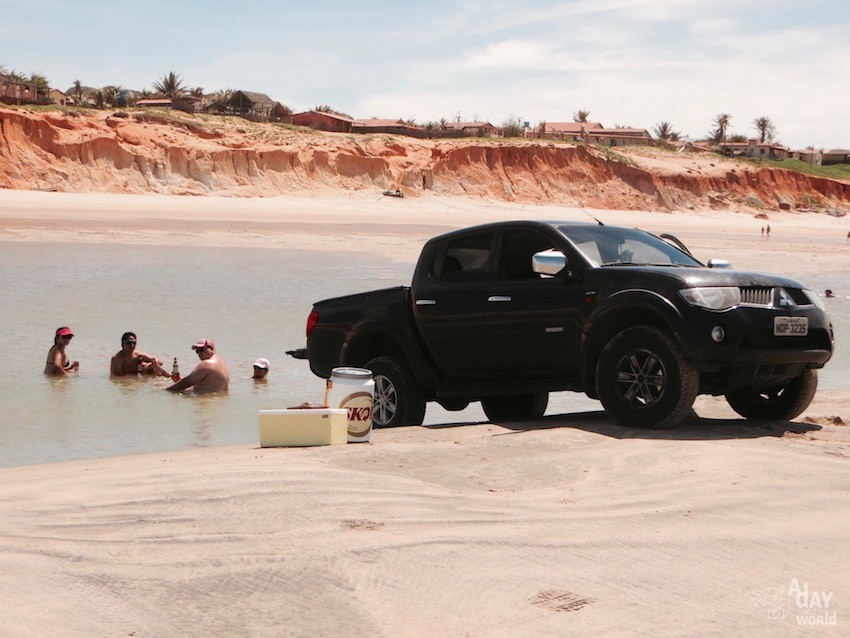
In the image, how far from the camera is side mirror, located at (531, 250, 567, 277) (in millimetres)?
8641

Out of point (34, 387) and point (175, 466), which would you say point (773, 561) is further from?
point (34, 387)

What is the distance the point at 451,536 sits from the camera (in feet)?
17.6

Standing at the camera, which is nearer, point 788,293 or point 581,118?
point 788,293

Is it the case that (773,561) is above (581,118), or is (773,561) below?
below

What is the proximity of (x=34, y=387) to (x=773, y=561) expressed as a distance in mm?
10325

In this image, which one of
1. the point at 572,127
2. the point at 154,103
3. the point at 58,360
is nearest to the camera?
the point at 58,360

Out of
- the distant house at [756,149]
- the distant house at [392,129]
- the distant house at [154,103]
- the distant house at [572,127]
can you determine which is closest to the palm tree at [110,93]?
the distant house at [154,103]

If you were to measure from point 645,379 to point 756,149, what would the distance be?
395ft

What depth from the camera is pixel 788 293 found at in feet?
28.1

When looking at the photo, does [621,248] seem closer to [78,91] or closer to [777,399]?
[777,399]

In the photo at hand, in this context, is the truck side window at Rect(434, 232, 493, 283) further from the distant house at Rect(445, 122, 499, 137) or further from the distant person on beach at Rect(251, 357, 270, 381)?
the distant house at Rect(445, 122, 499, 137)

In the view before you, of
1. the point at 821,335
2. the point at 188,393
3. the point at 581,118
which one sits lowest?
the point at 188,393

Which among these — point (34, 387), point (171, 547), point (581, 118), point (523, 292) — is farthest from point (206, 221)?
point (581, 118)

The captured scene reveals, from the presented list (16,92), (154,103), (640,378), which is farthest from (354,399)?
(154,103)
